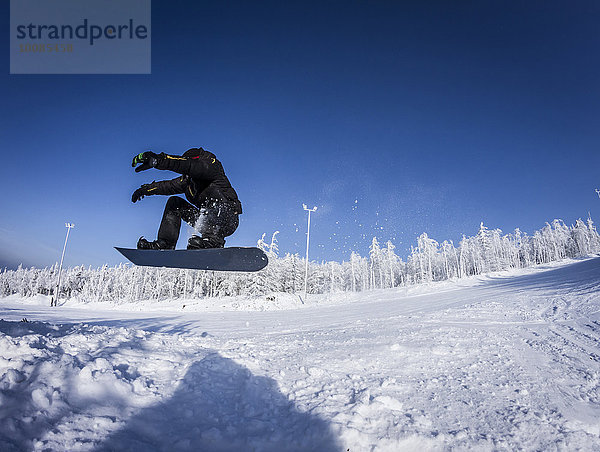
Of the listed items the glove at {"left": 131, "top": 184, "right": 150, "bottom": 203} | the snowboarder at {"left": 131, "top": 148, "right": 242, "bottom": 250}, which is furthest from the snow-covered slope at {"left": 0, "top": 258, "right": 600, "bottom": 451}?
the glove at {"left": 131, "top": 184, "right": 150, "bottom": 203}

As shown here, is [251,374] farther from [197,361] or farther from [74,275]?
[74,275]

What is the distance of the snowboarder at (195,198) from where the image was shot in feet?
14.4

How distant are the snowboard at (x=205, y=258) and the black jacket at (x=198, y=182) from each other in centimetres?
76

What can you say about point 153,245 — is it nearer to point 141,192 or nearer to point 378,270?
point 141,192

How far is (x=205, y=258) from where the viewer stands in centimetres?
502

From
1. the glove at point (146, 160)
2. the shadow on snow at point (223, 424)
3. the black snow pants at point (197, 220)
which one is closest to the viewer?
the shadow on snow at point (223, 424)

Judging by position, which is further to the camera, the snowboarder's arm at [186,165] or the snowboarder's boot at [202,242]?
the snowboarder's boot at [202,242]

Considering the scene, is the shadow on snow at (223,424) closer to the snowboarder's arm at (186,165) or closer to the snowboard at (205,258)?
the snowboard at (205,258)

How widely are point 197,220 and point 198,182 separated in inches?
28.7

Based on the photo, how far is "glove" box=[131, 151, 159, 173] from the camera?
420 cm

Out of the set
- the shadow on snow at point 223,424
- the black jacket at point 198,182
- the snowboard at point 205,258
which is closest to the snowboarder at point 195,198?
the black jacket at point 198,182

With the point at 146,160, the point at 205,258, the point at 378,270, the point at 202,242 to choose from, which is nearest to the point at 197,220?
the point at 202,242

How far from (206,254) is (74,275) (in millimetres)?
108521

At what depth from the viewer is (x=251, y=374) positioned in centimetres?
350
